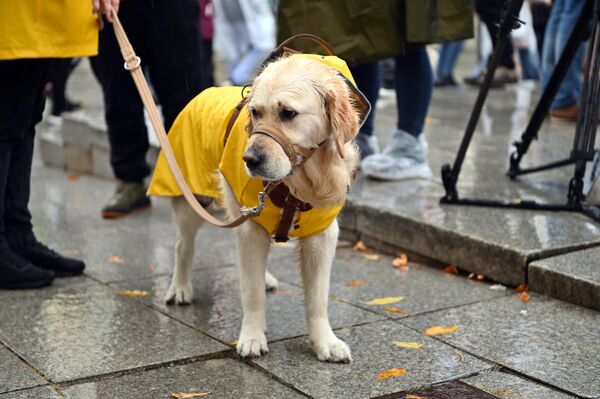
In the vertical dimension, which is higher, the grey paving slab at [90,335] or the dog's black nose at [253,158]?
the dog's black nose at [253,158]

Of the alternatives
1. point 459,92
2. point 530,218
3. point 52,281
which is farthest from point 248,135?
point 459,92

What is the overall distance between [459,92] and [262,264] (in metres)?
7.51

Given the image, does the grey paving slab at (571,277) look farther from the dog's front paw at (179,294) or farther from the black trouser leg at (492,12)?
the dog's front paw at (179,294)

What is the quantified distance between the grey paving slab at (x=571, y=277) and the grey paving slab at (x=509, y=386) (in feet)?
2.89

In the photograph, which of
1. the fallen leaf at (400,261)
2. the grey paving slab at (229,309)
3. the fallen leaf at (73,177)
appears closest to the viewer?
the grey paving slab at (229,309)

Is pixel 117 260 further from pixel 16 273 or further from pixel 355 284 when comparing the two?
pixel 355 284

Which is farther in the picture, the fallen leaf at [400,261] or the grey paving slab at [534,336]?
the fallen leaf at [400,261]

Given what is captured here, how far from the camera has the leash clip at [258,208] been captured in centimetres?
360

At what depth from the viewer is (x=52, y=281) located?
16.2 feet

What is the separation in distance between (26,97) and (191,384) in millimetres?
1755

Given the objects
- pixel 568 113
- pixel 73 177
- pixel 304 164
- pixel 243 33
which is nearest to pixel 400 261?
pixel 304 164

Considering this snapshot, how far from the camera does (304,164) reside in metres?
3.54

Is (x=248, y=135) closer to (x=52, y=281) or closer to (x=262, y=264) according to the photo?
(x=262, y=264)

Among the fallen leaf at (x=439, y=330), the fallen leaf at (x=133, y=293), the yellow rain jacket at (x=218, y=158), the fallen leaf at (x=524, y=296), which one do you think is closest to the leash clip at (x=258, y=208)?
the yellow rain jacket at (x=218, y=158)
